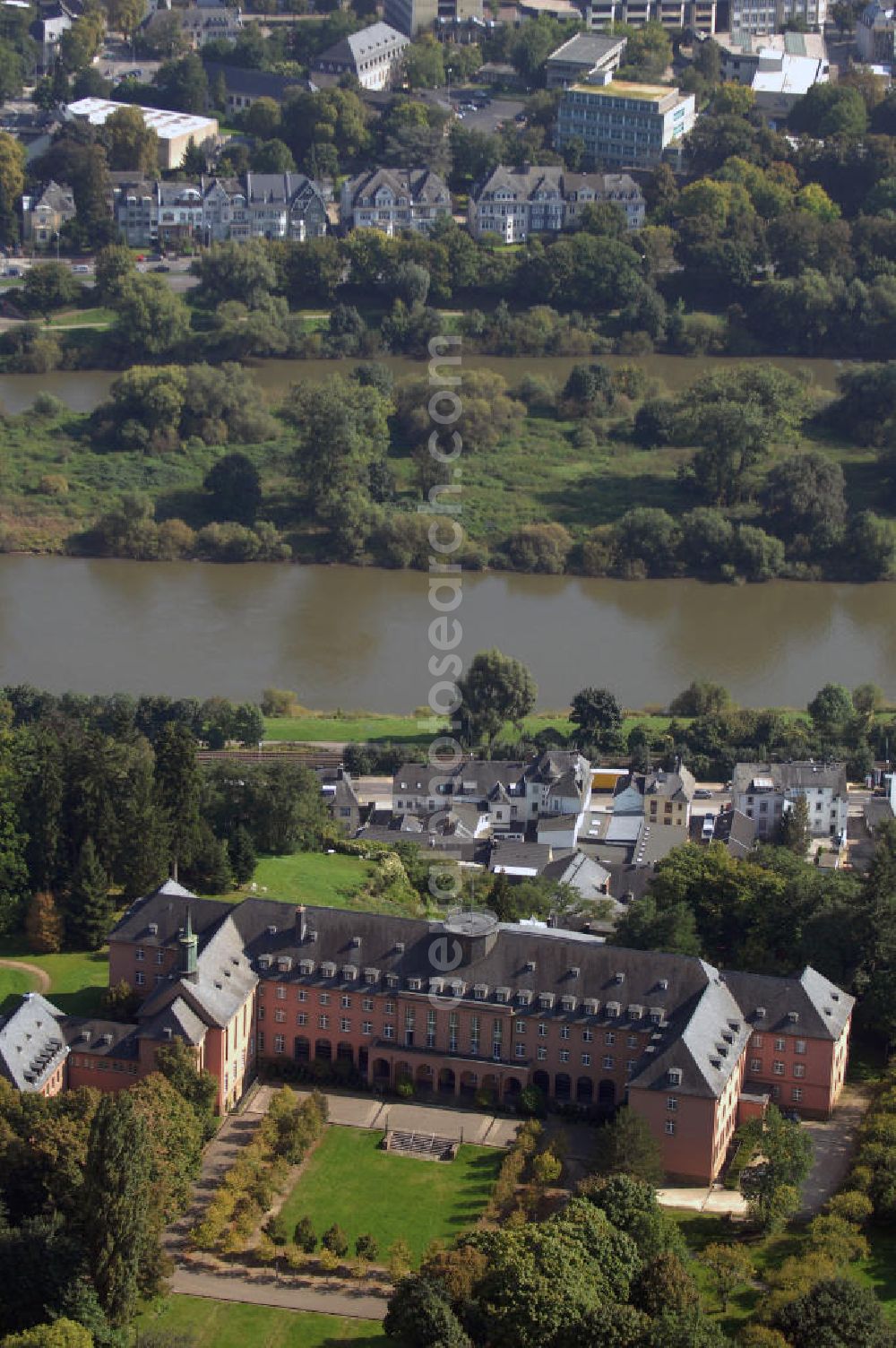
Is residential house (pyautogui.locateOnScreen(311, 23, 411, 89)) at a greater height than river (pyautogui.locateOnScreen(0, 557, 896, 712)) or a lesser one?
greater

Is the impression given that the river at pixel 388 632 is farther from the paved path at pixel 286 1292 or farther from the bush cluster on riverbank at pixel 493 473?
the paved path at pixel 286 1292

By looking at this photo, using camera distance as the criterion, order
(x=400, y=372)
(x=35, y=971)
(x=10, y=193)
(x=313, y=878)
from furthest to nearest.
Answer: (x=10, y=193) → (x=400, y=372) → (x=313, y=878) → (x=35, y=971)

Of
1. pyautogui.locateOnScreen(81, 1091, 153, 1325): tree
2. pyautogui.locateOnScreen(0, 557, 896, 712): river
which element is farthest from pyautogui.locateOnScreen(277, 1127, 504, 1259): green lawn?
pyautogui.locateOnScreen(0, 557, 896, 712): river

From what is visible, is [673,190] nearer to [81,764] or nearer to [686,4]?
[686,4]

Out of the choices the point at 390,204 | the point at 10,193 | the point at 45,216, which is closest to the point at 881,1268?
the point at 390,204

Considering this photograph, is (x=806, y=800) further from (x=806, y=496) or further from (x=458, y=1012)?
(x=806, y=496)

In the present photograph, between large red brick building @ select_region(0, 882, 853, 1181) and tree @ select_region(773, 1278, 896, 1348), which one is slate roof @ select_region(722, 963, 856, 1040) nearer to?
large red brick building @ select_region(0, 882, 853, 1181)

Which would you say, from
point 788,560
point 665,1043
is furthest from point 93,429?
point 665,1043
